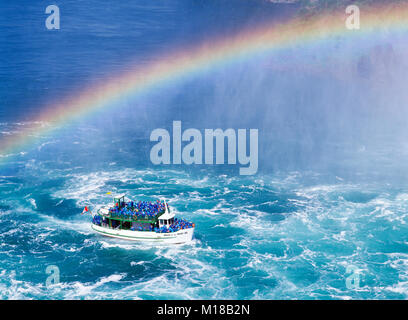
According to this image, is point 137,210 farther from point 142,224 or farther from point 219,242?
point 219,242

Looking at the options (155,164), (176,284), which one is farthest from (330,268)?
(155,164)

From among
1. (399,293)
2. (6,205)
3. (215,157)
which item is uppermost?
(215,157)

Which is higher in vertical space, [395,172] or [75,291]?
[395,172]

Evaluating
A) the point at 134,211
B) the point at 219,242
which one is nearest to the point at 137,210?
the point at 134,211

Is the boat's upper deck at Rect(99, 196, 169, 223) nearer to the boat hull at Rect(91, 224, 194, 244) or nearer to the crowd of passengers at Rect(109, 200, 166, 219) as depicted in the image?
the crowd of passengers at Rect(109, 200, 166, 219)

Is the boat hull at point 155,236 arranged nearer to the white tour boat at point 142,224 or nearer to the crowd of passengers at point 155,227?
the white tour boat at point 142,224

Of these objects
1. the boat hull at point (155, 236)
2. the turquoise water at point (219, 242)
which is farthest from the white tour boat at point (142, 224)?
the turquoise water at point (219, 242)

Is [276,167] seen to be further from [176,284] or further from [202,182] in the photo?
[176,284]
